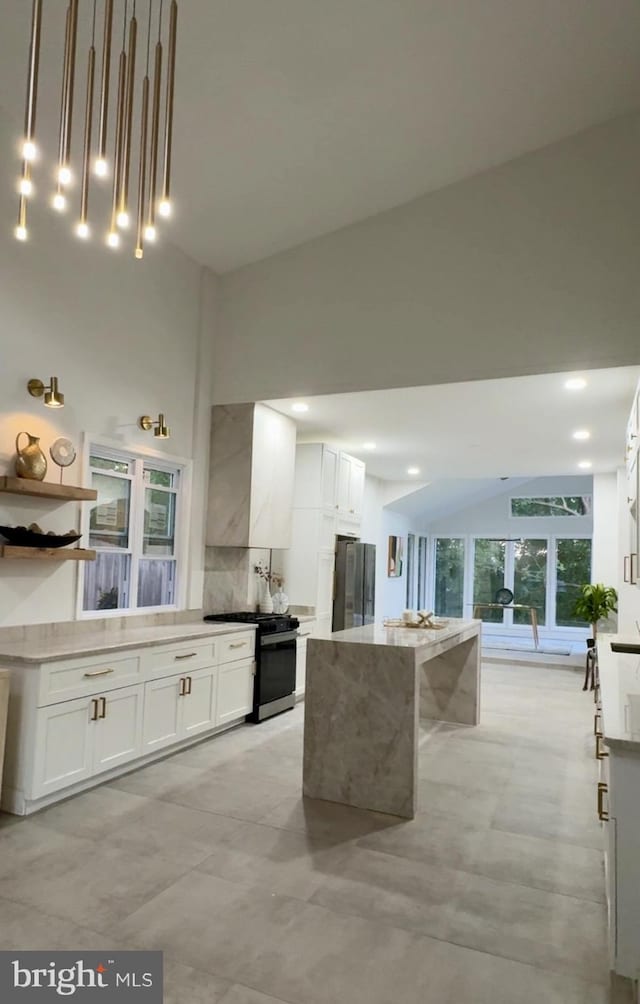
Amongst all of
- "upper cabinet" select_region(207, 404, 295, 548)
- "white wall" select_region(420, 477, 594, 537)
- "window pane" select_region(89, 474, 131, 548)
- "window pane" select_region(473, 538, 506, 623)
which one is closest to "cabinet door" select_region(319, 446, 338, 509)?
"upper cabinet" select_region(207, 404, 295, 548)

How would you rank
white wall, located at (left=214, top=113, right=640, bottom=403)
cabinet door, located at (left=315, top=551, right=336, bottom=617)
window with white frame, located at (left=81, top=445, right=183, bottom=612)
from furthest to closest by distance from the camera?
cabinet door, located at (left=315, top=551, right=336, bottom=617)
window with white frame, located at (left=81, top=445, right=183, bottom=612)
white wall, located at (left=214, top=113, right=640, bottom=403)

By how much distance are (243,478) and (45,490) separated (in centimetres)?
200

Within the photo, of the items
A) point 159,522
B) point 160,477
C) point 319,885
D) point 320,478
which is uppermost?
point 320,478

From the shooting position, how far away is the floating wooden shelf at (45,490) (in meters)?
3.70

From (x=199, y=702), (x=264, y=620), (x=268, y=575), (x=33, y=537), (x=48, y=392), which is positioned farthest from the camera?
(x=268, y=575)

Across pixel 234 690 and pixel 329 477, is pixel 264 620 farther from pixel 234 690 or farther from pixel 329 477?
pixel 329 477

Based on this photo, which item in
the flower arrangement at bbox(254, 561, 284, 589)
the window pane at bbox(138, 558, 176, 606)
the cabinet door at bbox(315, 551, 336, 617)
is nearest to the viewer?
the window pane at bbox(138, 558, 176, 606)

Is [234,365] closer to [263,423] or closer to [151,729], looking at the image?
[263,423]

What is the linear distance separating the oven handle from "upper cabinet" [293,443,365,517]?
145 cm

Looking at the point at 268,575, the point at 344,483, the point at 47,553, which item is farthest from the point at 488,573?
the point at 47,553

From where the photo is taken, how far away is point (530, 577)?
495 inches

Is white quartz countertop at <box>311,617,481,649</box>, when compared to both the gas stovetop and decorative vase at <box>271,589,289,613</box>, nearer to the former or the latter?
the gas stovetop

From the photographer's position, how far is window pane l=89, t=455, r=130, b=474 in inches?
182

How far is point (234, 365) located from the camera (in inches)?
225
